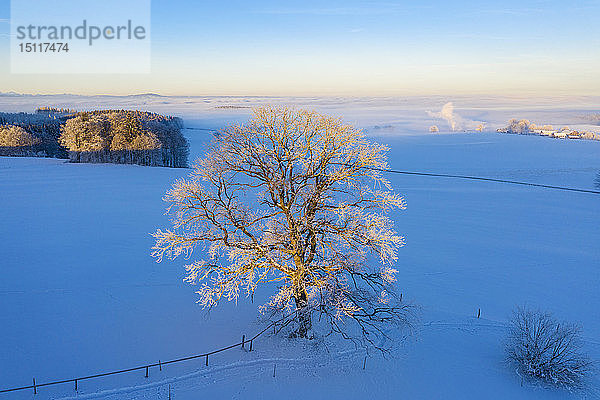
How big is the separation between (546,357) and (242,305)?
12.7 m

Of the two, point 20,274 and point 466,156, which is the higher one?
point 466,156

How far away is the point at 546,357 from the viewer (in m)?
15.0

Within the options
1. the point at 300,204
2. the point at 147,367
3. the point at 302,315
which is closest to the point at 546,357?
the point at 302,315

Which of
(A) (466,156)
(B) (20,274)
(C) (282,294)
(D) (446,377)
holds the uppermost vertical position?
(A) (466,156)

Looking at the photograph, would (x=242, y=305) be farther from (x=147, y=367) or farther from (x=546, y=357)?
(x=546, y=357)

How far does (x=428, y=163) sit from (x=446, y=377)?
7473 cm

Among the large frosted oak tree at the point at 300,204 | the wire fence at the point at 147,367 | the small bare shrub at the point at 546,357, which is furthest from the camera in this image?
the large frosted oak tree at the point at 300,204

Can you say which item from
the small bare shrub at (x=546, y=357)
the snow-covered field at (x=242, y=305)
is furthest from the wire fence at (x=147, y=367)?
the small bare shrub at (x=546, y=357)

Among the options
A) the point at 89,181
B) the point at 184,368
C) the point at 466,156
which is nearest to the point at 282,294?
the point at 184,368

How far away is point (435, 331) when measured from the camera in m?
18.2

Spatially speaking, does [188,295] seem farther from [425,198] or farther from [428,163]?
[428,163]

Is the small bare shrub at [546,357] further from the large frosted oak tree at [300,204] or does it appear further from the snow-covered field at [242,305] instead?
the large frosted oak tree at [300,204]

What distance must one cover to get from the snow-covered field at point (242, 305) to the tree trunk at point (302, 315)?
2.02 feet

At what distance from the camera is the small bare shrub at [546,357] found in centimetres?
1457
